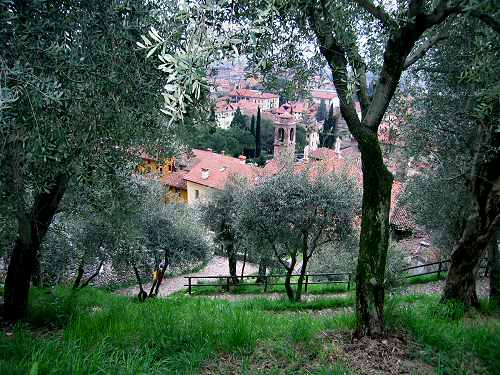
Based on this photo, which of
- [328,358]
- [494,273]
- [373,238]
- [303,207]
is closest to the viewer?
[328,358]

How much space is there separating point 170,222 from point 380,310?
1436 centimetres

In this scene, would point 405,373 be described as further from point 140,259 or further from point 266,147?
point 266,147

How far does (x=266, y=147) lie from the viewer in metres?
60.6

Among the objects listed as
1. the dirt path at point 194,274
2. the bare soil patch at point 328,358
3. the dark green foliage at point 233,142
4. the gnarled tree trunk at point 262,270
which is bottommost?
the dirt path at point 194,274

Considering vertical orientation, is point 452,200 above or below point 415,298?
above

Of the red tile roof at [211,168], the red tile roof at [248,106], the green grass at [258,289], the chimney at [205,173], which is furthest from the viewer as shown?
the chimney at [205,173]

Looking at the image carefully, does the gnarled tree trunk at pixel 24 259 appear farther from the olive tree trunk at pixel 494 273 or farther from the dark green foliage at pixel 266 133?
the dark green foliage at pixel 266 133

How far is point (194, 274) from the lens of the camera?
26.8 meters

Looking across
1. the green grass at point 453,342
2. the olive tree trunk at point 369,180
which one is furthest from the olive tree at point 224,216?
the olive tree trunk at point 369,180

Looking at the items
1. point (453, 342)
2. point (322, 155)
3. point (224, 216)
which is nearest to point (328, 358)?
point (453, 342)

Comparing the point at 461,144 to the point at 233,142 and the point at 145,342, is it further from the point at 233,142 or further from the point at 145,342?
the point at 233,142

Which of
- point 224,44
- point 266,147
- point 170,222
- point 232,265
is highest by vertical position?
point 266,147

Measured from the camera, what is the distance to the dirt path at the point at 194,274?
2183 cm

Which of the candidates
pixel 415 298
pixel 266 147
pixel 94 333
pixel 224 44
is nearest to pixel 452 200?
pixel 415 298
